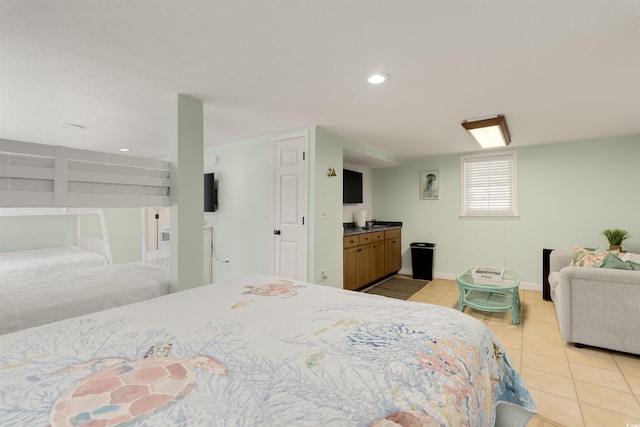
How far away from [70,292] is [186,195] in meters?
1.01

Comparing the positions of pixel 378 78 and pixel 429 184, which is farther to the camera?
pixel 429 184

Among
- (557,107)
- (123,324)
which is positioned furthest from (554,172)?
(123,324)

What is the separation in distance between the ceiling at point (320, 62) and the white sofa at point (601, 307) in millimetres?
1532

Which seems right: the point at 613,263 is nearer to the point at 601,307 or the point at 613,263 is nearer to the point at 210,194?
the point at 601,307

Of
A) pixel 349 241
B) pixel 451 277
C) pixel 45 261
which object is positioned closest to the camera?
pixel 45 261

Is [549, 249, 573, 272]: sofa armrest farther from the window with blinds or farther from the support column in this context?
the support column

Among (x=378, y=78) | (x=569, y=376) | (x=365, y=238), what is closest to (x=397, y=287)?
(x=365, y=238)

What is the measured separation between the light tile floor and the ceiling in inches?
85.9

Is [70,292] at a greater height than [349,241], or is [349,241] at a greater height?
[349,241]

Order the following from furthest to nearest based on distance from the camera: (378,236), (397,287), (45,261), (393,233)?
(393,233) → (378,236) → (397,287) → (45,261)

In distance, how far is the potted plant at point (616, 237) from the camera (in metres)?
3.70

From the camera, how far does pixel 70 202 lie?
6.38ft

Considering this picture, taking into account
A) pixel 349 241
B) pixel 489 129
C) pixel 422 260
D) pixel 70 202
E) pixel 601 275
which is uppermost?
pixel 489 129

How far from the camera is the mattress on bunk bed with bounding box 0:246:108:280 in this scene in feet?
8.01
